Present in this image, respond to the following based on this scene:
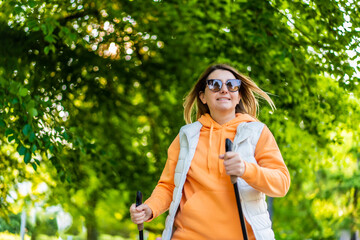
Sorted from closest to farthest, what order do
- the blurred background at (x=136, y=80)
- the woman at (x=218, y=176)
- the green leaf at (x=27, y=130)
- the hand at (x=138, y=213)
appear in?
the woman at (x=218, y=176) < the hand at (x=138, y=213) < the green leaf at (x=27, y=130) < the blurred background at (x=136, y=80)

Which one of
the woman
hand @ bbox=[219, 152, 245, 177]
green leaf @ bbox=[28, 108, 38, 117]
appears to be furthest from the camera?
green leaf @ bbox=[28, 108, 38, 117]

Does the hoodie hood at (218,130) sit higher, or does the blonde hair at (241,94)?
the blonde hair at (241,94)

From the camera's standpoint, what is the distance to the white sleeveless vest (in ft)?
8.84

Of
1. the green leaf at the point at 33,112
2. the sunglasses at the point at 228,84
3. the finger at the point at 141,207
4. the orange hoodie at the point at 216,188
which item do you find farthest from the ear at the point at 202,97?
the green leaf at the point at 33,112

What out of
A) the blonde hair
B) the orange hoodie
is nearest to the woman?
the orange hoodie

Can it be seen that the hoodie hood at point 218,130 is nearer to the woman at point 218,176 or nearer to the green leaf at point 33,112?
the woman at point 218,176

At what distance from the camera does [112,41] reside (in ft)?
26.5

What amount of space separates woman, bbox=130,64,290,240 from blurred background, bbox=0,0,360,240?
2.29 meters

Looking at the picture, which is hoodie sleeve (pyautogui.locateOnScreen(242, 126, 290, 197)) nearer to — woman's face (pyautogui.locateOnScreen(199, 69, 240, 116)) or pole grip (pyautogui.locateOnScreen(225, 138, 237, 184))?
pole grip (pyautogui.locateOnScreen(225, 138, 237, 184))

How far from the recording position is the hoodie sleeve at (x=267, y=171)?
2.58m

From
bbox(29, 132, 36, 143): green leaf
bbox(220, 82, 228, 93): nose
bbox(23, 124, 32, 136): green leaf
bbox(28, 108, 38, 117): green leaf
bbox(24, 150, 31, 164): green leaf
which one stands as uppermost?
bbox(220, 82, 228, 93): nose

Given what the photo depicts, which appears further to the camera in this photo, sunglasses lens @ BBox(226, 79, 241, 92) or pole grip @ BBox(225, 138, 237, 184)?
sunglasses lens @ BBox(226, 79, 241, 92)

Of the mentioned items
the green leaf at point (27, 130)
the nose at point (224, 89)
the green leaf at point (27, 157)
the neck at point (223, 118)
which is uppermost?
the nose at point (224, 89)

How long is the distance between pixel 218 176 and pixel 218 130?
314 mm
